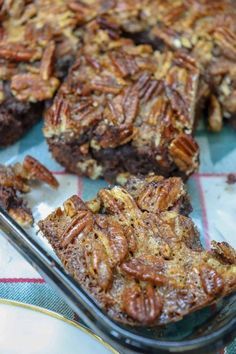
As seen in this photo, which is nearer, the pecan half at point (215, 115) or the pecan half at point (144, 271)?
the pecan half at point (144, 271)

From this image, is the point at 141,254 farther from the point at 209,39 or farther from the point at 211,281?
the point at 209,39

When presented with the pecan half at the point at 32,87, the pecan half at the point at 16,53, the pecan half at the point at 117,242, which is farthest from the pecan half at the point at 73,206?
the pecan half at the point at 16,53

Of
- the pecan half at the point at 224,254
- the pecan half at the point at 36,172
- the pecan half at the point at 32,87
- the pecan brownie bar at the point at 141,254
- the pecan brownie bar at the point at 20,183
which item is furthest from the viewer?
the pecan half at the point at 32,87

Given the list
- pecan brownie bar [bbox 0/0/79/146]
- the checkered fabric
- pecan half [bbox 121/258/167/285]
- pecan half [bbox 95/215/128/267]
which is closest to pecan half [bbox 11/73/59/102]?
pecan brownie bar [bbox 0/0/79/146]

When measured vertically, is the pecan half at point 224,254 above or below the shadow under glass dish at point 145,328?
below

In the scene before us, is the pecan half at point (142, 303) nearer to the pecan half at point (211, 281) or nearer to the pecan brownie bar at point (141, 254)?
the pecan brownie bar at point (141, 254)

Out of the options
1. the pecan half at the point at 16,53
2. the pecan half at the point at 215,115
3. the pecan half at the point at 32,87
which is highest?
the pecan half at the point at 16,53

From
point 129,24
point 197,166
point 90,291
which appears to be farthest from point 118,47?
point 90,291

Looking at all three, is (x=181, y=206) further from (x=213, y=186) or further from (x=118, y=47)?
(x=118, y=47)
